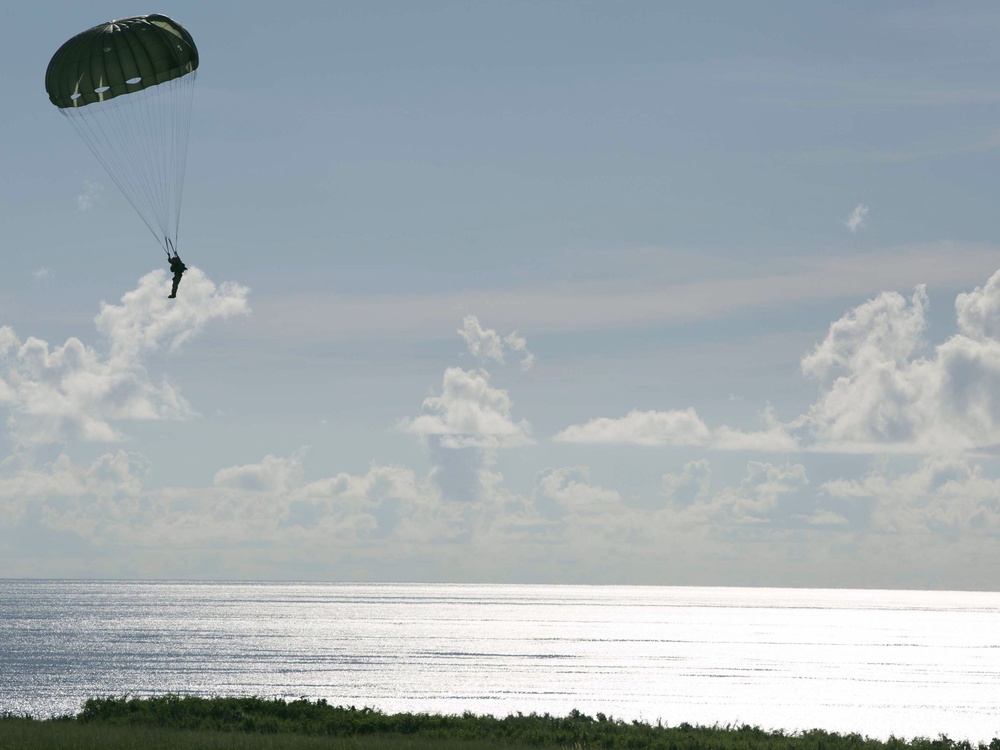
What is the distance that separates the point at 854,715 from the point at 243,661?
87.6m

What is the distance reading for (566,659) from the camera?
578 ft

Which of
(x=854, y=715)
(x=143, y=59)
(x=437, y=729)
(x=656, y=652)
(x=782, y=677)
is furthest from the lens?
(x=656, y=652)

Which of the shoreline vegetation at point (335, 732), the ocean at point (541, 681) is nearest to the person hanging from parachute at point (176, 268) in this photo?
the shoreline vegetation at point (335, 732)

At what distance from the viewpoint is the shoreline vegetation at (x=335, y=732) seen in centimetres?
3662

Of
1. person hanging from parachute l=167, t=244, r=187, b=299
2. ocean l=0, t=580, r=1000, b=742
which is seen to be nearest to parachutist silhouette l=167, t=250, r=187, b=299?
person hanging from parachute l=167, t=244, r=187, b=299

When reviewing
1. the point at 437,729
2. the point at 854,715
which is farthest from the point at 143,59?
the point at 854,715

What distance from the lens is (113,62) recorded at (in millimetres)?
40250

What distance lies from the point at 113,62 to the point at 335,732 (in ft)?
91.9

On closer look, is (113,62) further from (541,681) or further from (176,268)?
(541,681)

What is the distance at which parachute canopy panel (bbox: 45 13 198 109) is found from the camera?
132 ft

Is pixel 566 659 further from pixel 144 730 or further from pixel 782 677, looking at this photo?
pixel 144 730

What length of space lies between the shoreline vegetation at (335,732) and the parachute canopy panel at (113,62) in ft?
75.6

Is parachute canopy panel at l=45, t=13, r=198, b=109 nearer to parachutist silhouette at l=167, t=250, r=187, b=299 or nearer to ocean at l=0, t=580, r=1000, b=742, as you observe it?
parachutist silhouette at l=167, t=250, r=187, b=299

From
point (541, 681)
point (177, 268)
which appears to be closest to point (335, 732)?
point (177, 268)
